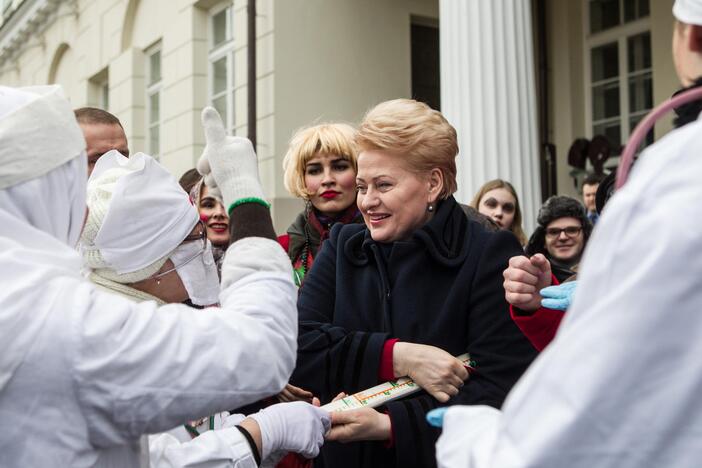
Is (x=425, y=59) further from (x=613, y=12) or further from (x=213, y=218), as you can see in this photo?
(x=213, y=218)

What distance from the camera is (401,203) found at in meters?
2.22

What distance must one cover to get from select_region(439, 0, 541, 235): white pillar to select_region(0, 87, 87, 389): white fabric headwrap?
492cm

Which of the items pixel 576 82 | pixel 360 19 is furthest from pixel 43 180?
pixel 576 82

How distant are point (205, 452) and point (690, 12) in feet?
4.07

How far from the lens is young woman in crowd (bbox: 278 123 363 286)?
3094mm

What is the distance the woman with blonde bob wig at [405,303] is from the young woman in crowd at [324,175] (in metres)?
0.75

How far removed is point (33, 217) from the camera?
1.21 metres

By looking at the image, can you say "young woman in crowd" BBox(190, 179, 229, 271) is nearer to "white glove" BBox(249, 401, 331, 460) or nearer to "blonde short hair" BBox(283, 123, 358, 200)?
"blonde short hair" BBox(283, 123, 358, 200)

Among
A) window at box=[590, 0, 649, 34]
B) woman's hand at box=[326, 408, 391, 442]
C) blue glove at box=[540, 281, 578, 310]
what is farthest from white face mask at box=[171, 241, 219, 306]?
window at box=[590, 0, 649, 34]

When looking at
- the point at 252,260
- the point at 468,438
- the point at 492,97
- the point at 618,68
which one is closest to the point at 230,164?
the point at 252,260

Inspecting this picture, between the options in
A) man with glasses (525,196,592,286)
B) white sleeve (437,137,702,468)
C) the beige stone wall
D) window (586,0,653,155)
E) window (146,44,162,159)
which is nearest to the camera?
white sleeve (437,137,702,468)

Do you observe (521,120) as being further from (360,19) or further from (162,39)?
(162,39)

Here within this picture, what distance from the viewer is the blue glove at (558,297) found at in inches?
67.1

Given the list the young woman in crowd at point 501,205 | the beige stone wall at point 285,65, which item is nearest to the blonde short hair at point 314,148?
the young woman in crowd at point 501,205
